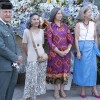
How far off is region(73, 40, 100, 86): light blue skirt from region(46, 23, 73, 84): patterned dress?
0.60 feet

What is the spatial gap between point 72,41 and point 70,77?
2.26ft

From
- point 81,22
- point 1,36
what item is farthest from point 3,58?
point 81,22

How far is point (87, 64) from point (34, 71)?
86 cm

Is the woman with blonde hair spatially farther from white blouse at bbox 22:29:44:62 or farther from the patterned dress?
white blouse at bbox 22:29:44:62

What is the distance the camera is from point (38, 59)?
4.55 m

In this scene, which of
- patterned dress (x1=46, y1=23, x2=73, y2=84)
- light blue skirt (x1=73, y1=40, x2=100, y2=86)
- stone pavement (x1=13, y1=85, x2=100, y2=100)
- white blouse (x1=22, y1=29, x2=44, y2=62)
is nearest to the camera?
white blouse (x1=22, y1=29, x2=44, y2=62)

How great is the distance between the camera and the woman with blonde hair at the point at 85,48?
476 centimetres

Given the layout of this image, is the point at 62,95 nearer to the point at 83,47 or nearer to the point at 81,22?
the point at 83,47

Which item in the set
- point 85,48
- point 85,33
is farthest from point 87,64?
point 85,33

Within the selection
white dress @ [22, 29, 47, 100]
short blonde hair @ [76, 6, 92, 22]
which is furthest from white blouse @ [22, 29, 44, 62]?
short blonde hair @ [76, 6, 92, 22]

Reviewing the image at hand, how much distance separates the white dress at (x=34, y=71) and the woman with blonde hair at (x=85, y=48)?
570mm

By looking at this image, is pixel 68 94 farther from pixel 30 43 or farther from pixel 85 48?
pixel 30 43

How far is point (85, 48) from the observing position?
479 cm

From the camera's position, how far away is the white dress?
4.54 metres
